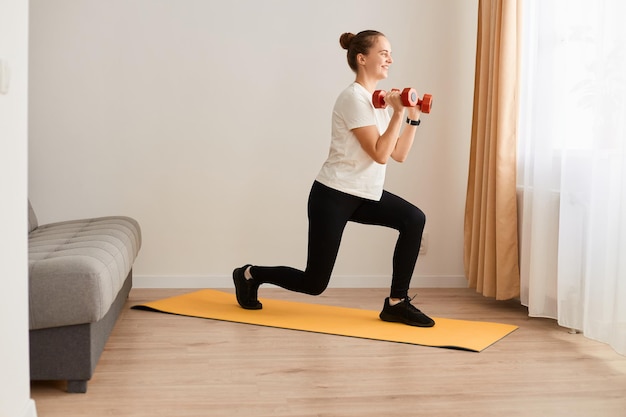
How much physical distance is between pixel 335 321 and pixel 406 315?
1.07 feet

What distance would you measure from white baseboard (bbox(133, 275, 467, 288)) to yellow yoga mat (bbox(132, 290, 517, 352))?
0.28m

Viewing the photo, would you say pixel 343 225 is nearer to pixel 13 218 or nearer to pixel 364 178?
pixel 364 178

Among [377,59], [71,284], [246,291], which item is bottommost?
[246,291]

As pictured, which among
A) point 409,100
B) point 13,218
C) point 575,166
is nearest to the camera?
point 13,218

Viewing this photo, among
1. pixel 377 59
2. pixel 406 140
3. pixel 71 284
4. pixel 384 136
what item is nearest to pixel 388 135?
pixel 384 136

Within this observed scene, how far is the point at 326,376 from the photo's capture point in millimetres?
2713

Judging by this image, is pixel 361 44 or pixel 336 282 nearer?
pixel 361 44

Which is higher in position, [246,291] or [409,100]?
[409,100]

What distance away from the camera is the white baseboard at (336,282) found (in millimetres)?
4391

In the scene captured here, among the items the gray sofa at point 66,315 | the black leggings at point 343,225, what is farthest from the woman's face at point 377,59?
the gray sofa at point 66,315

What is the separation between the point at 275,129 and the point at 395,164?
725mm

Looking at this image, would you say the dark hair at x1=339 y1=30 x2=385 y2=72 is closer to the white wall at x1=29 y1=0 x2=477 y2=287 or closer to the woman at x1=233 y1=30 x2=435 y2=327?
the woman at x1=233 y1=30 x2=435 y2=327

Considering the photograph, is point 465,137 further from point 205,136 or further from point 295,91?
point 205,136

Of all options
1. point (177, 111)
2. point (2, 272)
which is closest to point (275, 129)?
point (177, 111)
